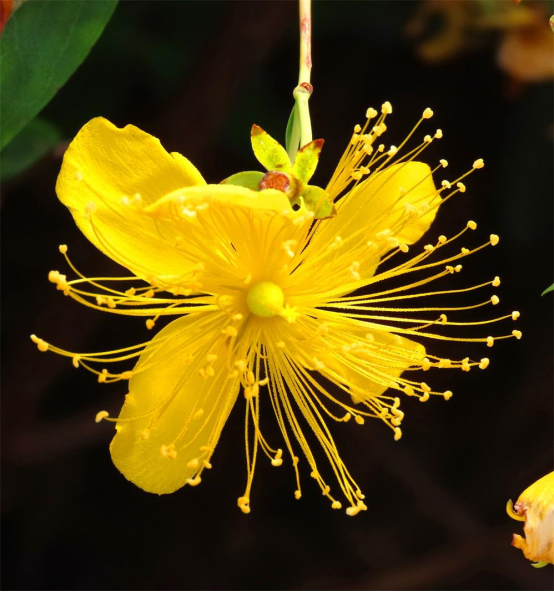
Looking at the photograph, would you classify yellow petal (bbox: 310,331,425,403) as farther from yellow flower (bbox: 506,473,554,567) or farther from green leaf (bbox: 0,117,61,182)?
green leaf (bbox: 0,117,61,182)

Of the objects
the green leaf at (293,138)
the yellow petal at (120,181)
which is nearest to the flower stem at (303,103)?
the green leaf at (293,138)

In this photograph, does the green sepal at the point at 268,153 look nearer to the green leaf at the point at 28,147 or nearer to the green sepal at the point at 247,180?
the green sepal at the point at 247,180

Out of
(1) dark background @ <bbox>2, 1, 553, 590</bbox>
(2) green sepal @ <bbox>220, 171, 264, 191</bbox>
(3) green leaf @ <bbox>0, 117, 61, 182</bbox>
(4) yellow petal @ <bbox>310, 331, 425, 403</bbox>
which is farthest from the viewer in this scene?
(1) dark background @ <bbox>2, 1, 553, 590</bbox>

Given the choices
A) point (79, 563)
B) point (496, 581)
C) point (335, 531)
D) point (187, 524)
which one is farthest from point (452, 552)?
point (79, 563)

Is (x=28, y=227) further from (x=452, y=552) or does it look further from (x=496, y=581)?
(x=496, y=581)

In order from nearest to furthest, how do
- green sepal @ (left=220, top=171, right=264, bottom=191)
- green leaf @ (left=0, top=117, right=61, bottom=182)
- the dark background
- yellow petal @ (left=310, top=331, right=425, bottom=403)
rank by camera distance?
green sepal @ (left=220, top=171, right=264, bottom=191) < yellow petal @ (left=310, top=331, right=425, bottom=403) < green leaf @ (left=0, top=117, right=61, bottom=182) < the dark background

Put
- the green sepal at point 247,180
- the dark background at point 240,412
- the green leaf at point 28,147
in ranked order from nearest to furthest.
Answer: the green sepal at point 247,180, the green leaf at point 28,147, the dark background at point 240,412

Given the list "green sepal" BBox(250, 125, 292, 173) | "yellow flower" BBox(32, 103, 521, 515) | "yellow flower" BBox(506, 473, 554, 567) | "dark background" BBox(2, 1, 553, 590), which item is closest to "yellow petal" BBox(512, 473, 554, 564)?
"yellow flower" BBox(506, 473, 554, 567)
